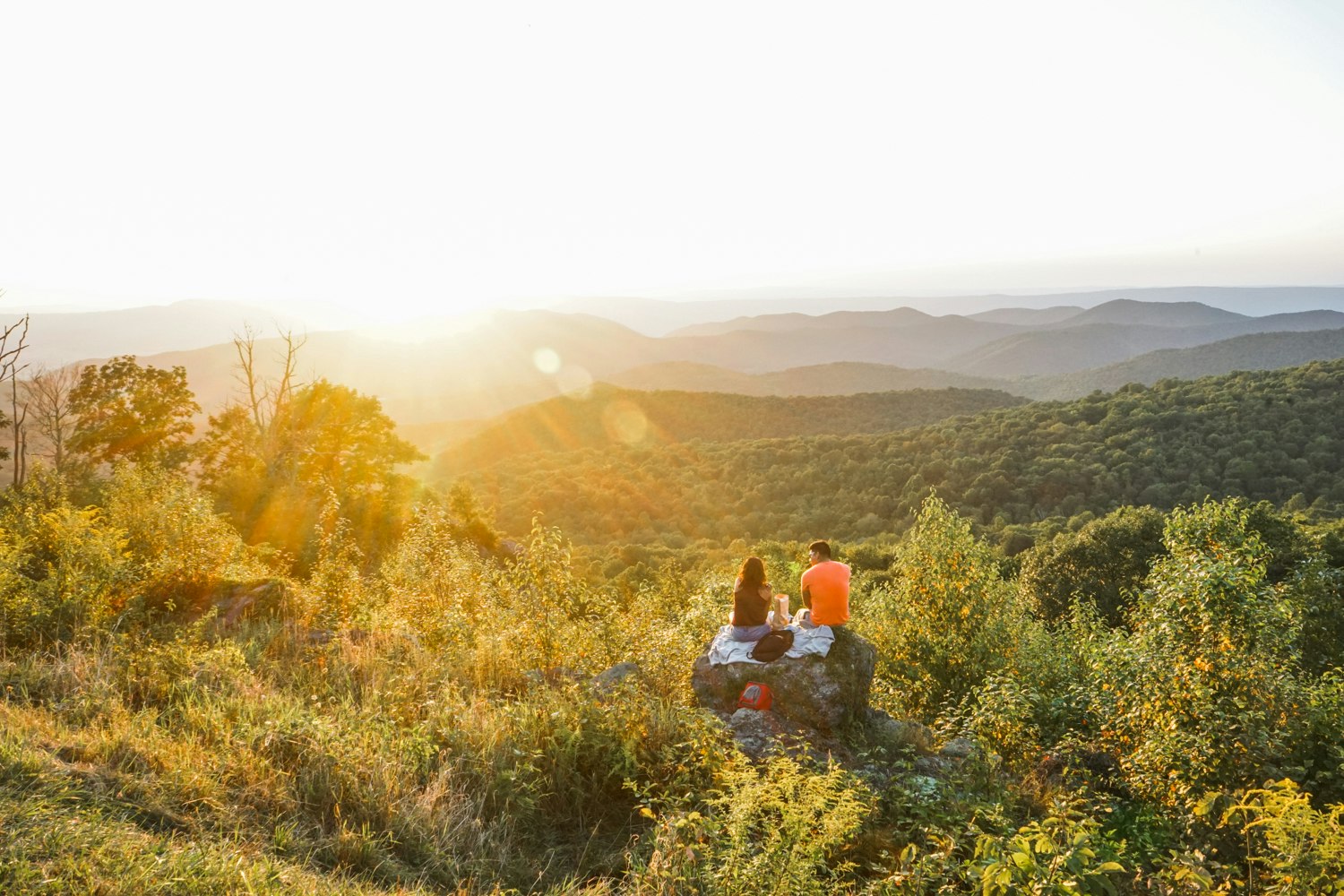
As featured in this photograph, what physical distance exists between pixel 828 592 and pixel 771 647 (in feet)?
2.88

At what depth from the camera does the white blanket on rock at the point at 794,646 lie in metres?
7.04

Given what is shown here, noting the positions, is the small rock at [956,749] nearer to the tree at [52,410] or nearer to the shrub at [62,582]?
the shrub at [62,582]

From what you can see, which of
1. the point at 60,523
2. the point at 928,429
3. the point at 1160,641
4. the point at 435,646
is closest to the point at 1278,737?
the point at 1160,641

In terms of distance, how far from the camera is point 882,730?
274 inches

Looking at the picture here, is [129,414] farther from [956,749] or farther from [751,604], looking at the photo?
[956,749]

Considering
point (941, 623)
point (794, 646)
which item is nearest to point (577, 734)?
point (794, 646)

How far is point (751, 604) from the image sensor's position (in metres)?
7.25

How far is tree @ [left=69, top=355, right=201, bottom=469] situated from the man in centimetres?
3085

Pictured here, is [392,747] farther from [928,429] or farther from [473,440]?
[473,440]

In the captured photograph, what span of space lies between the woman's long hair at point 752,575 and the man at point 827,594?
0.49 metres

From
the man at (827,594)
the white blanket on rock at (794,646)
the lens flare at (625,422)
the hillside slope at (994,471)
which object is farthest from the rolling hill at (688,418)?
the white blanket on rock at (794,646)

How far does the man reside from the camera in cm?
725

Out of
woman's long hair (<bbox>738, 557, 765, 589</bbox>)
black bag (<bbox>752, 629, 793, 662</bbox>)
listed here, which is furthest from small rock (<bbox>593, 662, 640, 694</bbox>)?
woman's long hair (<bbox>738, 557, 765, 589</bbox>)

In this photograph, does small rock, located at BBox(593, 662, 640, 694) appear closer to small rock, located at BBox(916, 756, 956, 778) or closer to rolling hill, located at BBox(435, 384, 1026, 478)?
small rock, located at BBox(916, 756, 956, 778)
